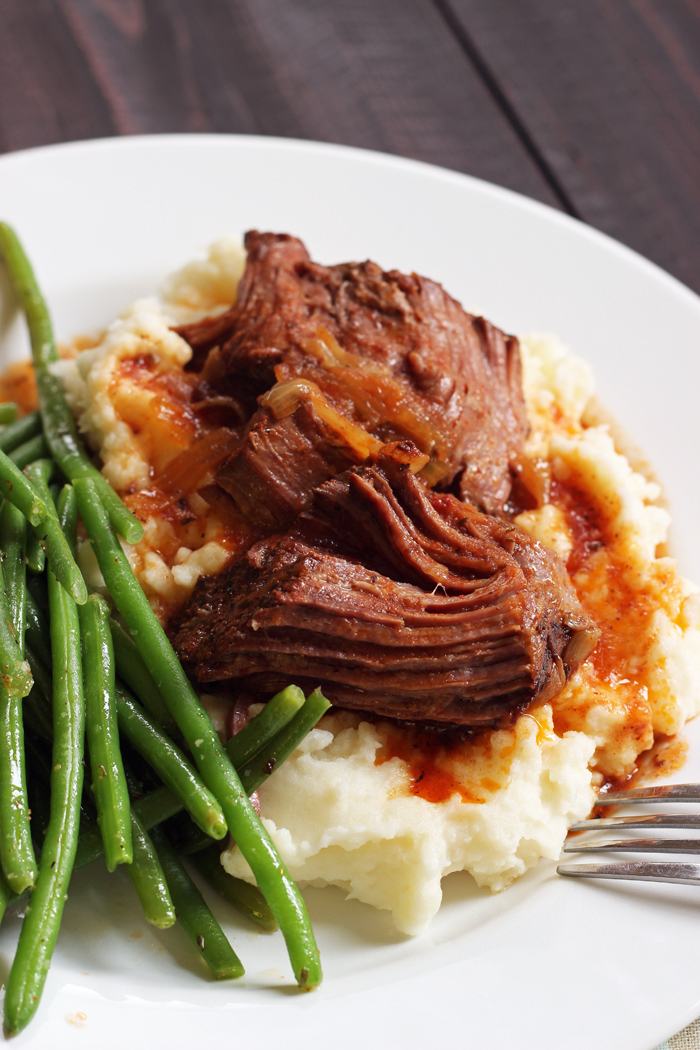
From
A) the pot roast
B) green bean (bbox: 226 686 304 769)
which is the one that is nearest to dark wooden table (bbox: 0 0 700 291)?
the pot roast

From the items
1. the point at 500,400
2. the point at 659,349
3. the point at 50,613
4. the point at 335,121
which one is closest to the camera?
the point at 50,613

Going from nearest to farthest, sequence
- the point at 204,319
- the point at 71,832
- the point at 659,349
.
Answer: the point at 71,832, the point at 204,319, the point at 659,349

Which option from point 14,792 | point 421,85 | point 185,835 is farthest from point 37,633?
point 421,85

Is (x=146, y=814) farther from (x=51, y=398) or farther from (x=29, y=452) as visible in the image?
(x=51, y=398)

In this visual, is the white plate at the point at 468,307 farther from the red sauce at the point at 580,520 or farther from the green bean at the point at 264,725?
the green bean at the point at 264,725

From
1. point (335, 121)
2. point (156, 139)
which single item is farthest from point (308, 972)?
point (335, 121)

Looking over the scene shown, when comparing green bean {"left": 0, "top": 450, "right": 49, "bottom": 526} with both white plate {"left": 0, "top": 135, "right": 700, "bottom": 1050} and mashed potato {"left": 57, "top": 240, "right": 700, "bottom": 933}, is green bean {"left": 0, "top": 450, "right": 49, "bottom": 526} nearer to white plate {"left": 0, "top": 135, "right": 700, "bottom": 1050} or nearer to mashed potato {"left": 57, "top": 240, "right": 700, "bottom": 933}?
mashed potato {"left": 57, "top": 240, "right": 700, "bottom": 933}

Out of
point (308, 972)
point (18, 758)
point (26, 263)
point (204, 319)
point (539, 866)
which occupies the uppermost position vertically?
point (26, 263)

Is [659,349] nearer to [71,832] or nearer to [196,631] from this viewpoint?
[196,631]
